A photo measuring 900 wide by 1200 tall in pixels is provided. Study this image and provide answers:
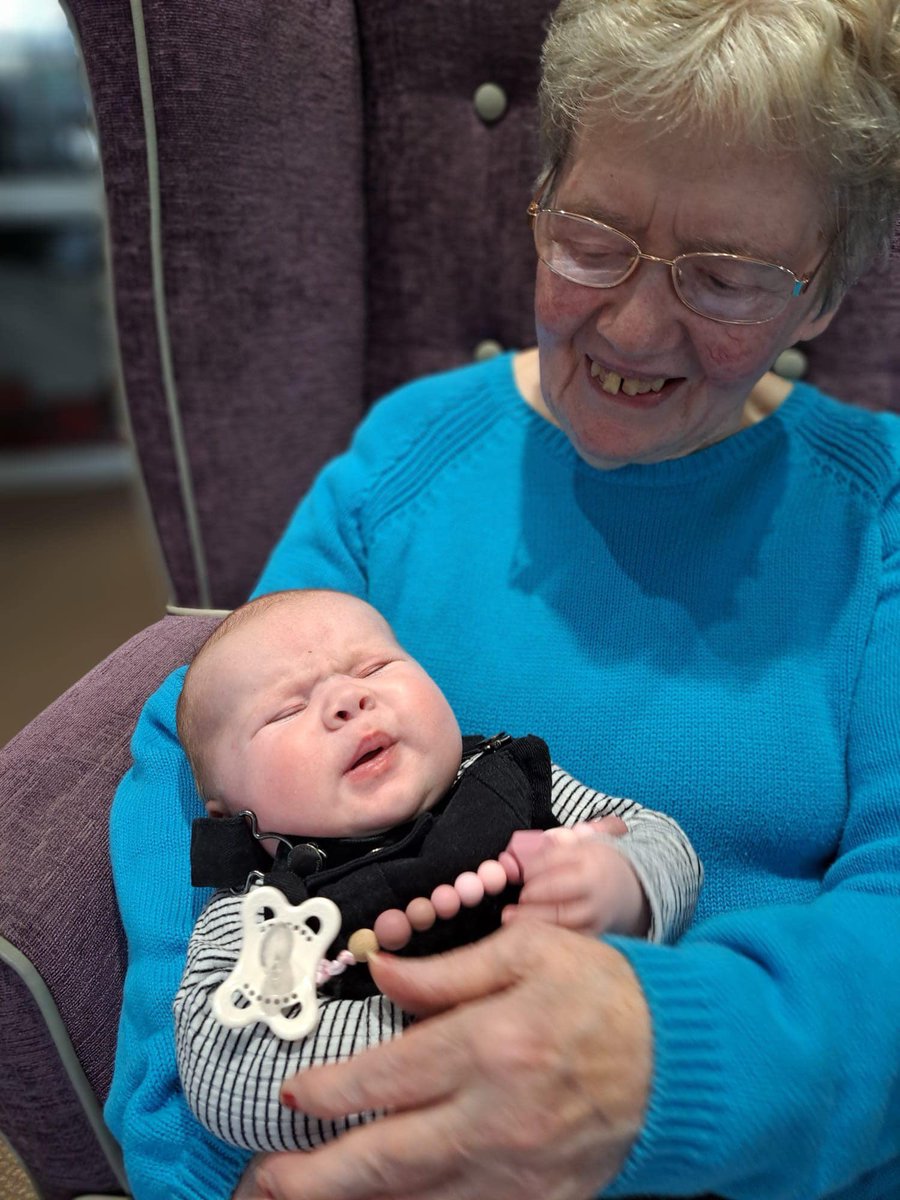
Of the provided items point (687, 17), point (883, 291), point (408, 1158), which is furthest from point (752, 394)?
point (408, 1158)

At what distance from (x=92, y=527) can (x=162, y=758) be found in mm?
2795

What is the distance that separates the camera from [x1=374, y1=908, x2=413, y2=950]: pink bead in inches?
34.5

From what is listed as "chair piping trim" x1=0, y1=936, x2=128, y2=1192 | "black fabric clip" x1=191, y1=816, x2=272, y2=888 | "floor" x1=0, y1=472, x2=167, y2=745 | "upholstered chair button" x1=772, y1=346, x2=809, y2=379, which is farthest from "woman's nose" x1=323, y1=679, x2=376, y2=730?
"floor" x1=0, y1=472, x2=167, y2=745

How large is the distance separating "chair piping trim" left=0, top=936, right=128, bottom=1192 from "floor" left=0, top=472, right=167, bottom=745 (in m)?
1.76

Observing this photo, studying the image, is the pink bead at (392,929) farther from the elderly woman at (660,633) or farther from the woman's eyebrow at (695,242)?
the woman's eyebrow at (695,242)

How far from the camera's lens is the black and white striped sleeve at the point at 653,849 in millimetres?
895

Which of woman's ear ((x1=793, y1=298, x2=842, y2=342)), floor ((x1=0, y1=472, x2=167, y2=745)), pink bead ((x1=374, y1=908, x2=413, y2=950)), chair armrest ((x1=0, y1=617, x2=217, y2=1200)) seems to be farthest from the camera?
floor ((x1=0, y1=472, x2=167, y2=745))

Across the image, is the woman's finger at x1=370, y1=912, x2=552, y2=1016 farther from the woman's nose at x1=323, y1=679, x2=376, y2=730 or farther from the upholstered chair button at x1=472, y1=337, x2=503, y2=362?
the upholstered chair button at x1=472, y1=337, x2=503, y2=362

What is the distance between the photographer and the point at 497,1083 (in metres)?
0.77

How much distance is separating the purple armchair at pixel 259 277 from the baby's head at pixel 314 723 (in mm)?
190

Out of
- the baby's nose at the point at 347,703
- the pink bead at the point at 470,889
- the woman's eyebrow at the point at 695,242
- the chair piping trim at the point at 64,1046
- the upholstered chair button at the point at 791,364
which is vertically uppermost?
the woman's eyebrow at the point at 695,242

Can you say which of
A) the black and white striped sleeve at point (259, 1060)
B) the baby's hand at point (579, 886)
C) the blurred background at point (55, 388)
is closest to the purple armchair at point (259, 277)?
the black and white striped sleeve at point (259, 1060)

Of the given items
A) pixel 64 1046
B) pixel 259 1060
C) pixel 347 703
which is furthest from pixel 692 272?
pixel 64 1046

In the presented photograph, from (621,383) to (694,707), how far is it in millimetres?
335
